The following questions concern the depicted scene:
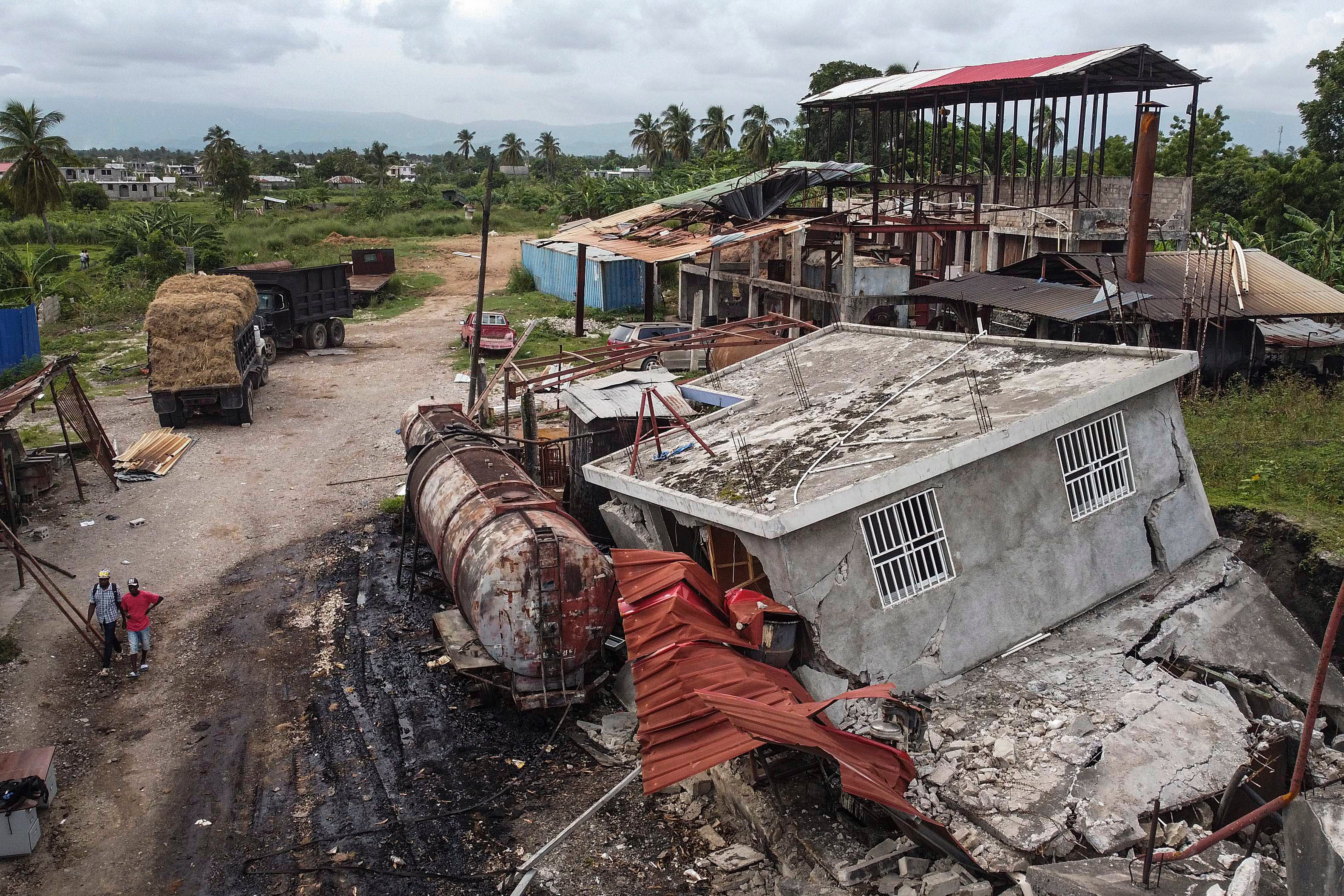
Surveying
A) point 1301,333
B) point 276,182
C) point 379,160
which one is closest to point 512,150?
point 379,160

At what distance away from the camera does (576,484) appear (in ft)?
53.6

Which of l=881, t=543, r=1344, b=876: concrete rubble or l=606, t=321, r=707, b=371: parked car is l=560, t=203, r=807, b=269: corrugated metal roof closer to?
l=606, t=321, r=707, b=371: parked car

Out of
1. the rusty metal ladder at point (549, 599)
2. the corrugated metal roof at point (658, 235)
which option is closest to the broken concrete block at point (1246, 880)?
the rusty metal ladder at point (549, 599)

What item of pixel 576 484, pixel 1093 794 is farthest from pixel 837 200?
pixel 1093 794

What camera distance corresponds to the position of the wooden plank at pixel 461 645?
1223 centimetres

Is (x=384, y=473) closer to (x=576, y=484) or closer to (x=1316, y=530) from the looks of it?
(x=576, y=484)

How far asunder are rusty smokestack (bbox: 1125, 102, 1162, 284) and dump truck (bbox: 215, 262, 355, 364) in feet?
78.3

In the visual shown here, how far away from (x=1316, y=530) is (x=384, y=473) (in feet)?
55.8

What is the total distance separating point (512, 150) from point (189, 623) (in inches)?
3777

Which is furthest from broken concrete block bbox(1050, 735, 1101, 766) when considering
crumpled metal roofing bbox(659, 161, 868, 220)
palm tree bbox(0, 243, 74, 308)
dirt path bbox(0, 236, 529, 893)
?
palm tree bbox(0, 243, 74, 308)

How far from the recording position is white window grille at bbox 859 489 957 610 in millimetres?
10781

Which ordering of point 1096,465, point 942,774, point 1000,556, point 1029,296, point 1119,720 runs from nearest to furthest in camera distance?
1. point 942,774
2. point 1119,720
3. point 1000,556
4. point 1096,465
5. point 1029,296

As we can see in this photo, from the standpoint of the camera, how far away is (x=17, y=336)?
97.7 feet

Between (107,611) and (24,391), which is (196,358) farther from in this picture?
(107,611)
